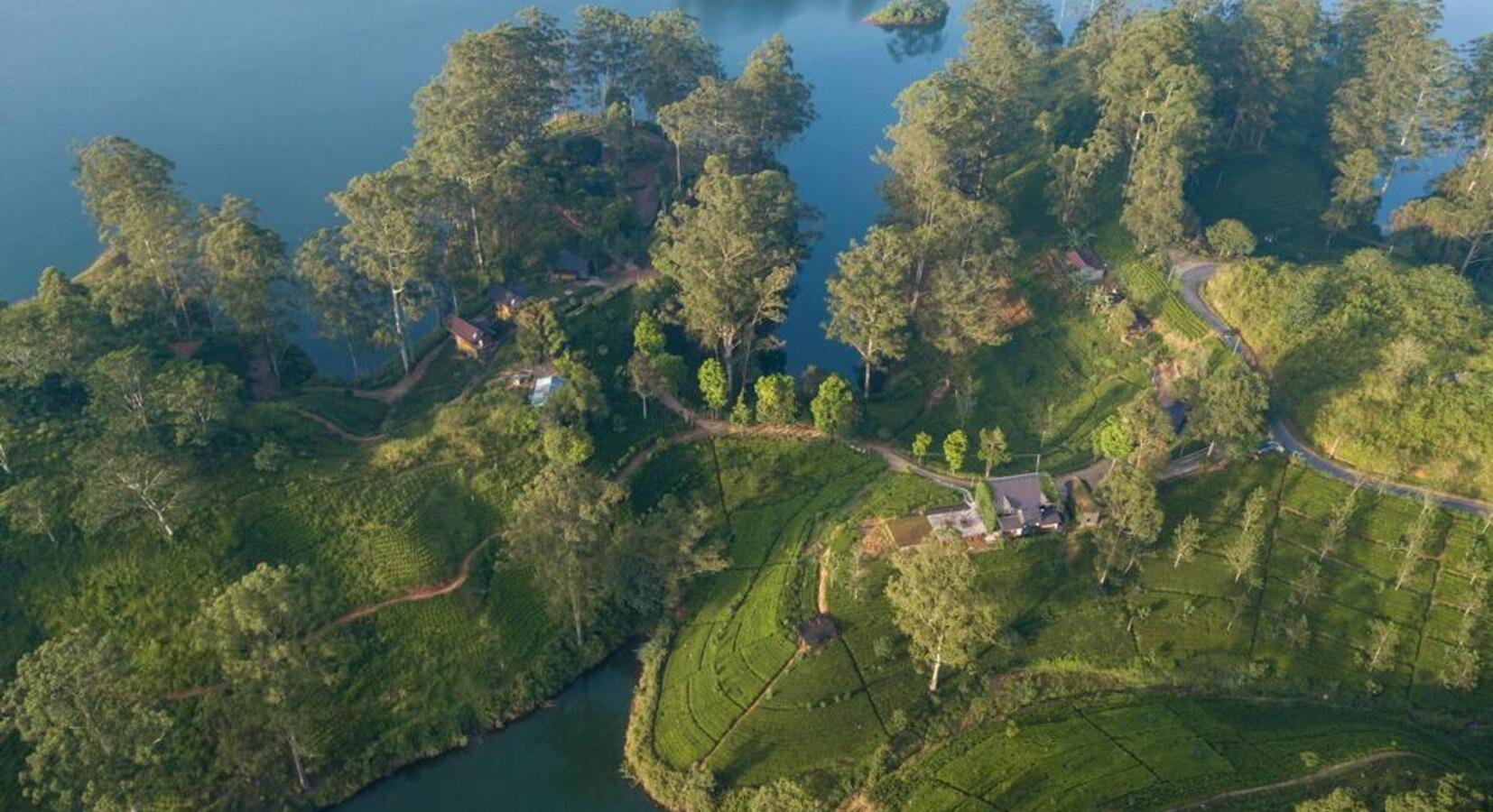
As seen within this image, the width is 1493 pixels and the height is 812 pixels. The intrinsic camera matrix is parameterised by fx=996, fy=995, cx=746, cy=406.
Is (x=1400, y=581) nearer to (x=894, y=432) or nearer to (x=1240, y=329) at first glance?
(x=1240, y=329)

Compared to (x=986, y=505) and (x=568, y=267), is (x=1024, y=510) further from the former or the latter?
(x=568, y=267)

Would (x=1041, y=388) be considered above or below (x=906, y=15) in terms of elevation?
below

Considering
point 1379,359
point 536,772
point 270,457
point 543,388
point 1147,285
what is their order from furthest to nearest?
point 1147,285, point 543,388, point 1379,359, point 270,457, point 536,772

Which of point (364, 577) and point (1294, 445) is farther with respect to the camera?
point (1294, 445)

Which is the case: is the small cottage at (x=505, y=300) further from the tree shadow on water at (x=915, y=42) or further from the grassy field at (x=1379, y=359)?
the tree shadow on water at (x=915, y=42)

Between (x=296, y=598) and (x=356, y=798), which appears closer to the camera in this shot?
(x=296, y=598)

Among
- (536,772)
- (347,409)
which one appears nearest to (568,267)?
(347,409)

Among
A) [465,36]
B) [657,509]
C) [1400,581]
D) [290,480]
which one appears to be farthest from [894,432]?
[465,36]
